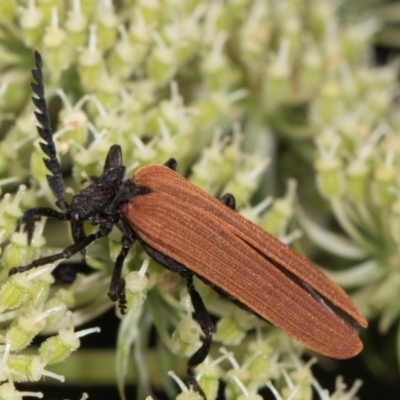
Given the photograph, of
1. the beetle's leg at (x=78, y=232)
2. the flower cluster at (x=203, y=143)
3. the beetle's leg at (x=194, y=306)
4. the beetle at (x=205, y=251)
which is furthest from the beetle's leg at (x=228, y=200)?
the beetle's leg at (x=78, y=232)

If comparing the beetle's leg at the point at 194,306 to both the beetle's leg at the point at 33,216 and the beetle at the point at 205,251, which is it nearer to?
the beetle at the point at 205,251

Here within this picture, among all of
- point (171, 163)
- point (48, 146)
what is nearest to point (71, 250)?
point (48, 146)

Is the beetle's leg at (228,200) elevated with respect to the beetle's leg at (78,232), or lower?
elevated

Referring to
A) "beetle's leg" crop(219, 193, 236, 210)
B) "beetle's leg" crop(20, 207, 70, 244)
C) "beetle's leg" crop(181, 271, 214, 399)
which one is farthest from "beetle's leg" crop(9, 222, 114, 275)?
"beetle's leg" crop(219, 193, 236, 210)

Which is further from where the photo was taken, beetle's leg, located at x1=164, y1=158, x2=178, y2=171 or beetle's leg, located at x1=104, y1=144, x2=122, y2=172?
beetle's leg, located at x1=164, y1=158, x2=178, y2=171

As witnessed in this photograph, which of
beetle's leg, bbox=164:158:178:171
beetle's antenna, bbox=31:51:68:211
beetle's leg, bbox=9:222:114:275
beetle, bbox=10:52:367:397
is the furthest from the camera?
beetle's leg, bbox=164:158:178:171

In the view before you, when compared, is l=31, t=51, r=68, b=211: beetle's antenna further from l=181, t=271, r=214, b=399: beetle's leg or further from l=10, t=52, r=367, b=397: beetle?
l=181, t=271, r=214, b=399: beetle's leg
